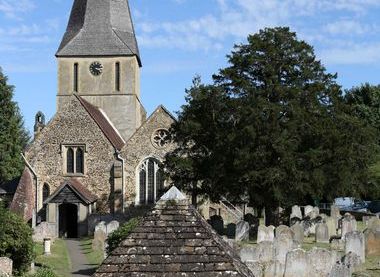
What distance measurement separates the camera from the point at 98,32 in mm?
→ 46844

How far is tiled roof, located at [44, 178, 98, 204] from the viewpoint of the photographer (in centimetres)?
3847

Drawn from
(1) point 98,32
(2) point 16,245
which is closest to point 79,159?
(1) point 98,32

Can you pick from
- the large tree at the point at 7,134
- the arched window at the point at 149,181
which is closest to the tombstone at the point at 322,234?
the arched window at the point at 149,181

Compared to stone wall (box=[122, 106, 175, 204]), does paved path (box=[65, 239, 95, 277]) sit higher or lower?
lower

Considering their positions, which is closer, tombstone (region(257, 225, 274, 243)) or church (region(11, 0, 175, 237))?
tombstone (region(257, 225, 274, 243))

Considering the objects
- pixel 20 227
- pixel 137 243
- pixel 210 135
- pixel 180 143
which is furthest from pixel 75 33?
pixel 137 243

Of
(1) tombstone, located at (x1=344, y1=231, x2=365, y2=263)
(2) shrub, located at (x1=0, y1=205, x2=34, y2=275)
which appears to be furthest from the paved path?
(1) tombstone, located at (x1=344, y1=231, x2=365, y2=263)

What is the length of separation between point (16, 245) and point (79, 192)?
54.2 feet

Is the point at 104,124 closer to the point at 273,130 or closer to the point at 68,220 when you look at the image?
the point at 68,220

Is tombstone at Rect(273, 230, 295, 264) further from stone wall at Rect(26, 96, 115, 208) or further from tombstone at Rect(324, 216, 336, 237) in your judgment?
stone wall at Rect(26, 96, 115, 208)

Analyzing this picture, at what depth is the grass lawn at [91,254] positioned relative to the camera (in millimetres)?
25728

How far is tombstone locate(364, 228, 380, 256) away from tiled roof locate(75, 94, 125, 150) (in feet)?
67.3

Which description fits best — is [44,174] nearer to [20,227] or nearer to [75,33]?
[75,33]

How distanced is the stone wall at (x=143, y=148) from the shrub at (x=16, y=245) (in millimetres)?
17673
